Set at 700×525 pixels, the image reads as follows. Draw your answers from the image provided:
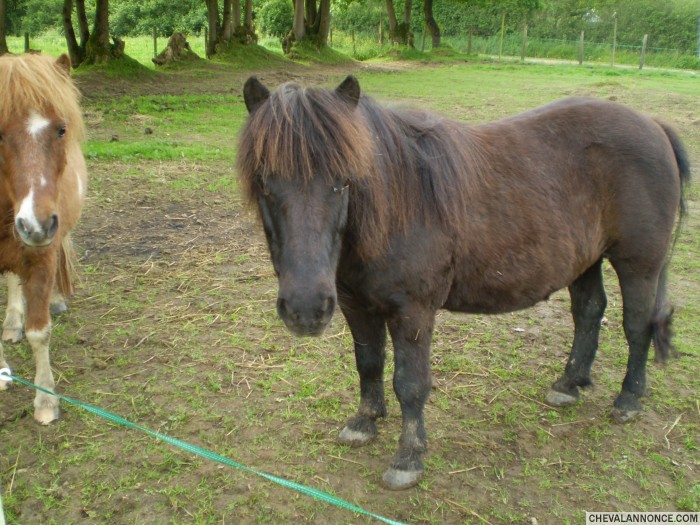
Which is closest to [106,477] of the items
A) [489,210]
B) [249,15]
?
[489,210]

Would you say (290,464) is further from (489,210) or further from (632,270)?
(632,270)

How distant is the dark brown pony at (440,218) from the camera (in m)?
2.34

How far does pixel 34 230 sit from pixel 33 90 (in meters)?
0.87

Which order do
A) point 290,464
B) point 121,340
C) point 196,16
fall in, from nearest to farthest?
point 290,464
point 121,340
point 196,16

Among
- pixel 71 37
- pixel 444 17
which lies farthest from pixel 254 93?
pixel 444 17

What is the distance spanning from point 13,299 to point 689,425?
16.7 ft

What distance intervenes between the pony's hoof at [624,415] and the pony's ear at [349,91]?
265 cm

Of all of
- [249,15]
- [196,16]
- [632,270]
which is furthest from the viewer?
[196,16]

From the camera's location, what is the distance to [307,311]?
223cm

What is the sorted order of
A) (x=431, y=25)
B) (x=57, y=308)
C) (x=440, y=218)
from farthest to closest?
(x=431, y=25)
(x=57, y=308)
(x=440, y=218)

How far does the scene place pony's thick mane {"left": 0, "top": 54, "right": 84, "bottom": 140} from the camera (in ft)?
10.4

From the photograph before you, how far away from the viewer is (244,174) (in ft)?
8.13

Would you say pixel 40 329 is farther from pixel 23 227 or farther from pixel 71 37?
pixel 71 37

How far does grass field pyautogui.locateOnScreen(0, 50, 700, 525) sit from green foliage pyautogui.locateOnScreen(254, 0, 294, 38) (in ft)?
129
